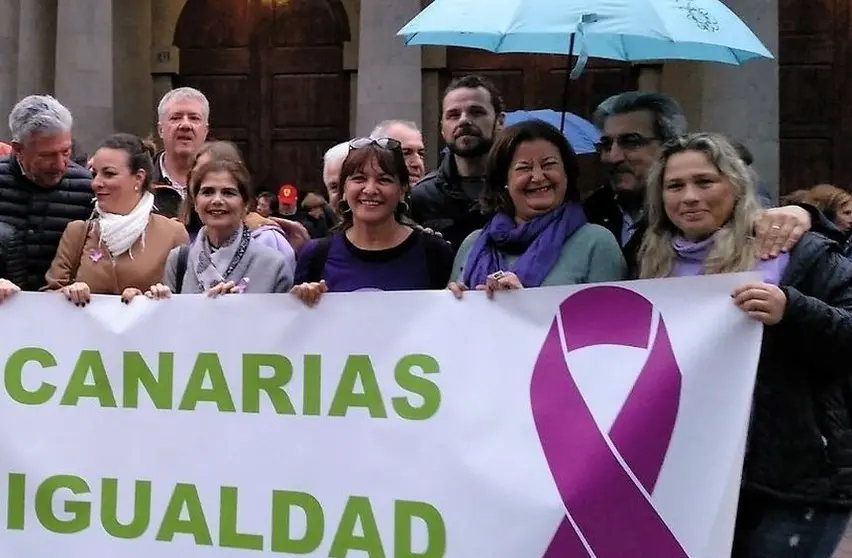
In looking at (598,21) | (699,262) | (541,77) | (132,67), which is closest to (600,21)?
(598,21)

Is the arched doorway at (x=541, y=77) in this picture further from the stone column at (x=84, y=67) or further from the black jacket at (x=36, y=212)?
the black jacket at (x=36, y=212)

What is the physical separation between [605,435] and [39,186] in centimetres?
318

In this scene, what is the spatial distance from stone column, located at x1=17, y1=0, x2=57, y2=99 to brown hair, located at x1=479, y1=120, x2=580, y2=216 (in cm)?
1059

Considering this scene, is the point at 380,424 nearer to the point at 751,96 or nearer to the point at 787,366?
the point at 787,366

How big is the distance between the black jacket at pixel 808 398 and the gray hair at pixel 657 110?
151 cm

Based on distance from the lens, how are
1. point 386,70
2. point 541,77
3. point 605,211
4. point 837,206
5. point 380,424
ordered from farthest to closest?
point 541,77
point 386,70
point 837,206
point 605,211
point 380,424

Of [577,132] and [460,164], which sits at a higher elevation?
[577,132]

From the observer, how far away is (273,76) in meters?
14.1

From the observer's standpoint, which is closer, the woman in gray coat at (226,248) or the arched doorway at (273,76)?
the woman in gray coat at (226,248)

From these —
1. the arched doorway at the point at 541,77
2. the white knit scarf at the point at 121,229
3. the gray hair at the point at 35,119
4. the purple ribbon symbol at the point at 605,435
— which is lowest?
the purple ribbon symbol at the point at 605,435

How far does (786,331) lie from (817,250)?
0.29 m

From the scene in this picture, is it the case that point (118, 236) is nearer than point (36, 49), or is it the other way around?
point (118, 236)

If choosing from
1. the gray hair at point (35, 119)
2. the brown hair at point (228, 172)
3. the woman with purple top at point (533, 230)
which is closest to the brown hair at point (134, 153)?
the gray hair at point (35, 119)

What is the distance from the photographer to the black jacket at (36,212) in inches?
196
